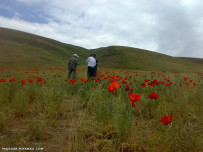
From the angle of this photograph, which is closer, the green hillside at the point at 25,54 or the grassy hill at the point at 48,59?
the green hillside at the point at 25,54

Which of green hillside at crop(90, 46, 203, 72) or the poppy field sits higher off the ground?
green hillside at crop(90, 46, 203, 72)

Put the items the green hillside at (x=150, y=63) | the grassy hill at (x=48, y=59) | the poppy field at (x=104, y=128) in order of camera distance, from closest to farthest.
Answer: the poppy field at (x=104, y=128) < the grassy hill at (x=48, y=59) < the green hillside at (x=150, y=63)

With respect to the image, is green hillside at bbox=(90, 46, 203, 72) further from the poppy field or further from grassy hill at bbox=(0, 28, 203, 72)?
the poppy field

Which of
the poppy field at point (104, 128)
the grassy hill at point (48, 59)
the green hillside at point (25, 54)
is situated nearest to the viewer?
the poppy field at point (104, 128)

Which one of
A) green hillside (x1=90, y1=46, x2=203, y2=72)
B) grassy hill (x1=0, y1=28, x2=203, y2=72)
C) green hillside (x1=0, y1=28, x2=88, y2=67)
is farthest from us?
green hillside (x1=90, y1=46, x2=203, y2=72)

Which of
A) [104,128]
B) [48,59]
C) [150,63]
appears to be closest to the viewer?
[104,128]

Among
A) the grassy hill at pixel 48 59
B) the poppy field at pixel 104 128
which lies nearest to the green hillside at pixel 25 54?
the grassy hill at pixel 48 59

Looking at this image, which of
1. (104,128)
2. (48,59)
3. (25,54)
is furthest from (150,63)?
(104,128)

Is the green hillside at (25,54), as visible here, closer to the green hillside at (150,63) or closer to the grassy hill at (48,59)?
the grassy hill at (48,59)

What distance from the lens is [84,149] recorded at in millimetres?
1550

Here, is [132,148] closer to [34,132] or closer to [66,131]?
[66,131]

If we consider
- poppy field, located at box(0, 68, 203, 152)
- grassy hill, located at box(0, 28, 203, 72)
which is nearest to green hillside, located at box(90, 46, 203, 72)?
grassy hill, located at box(0, 28, 203, 72)

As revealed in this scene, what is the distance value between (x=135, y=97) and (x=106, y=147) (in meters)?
0.66

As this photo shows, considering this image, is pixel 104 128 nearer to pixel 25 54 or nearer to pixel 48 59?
pixel 48 59
